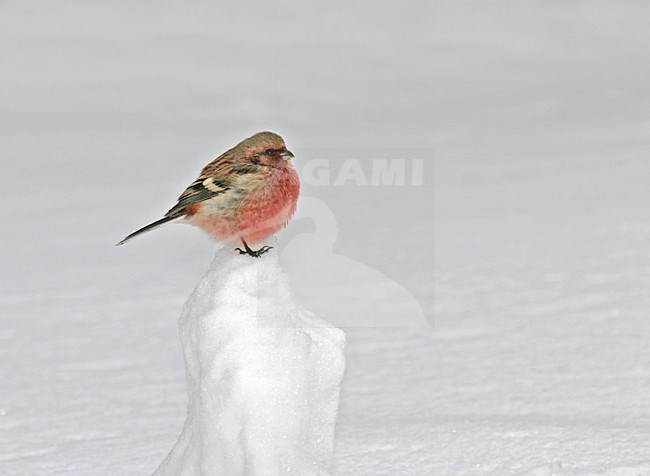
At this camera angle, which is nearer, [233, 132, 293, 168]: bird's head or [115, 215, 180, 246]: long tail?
[115, 215, 180, 246]: long tail

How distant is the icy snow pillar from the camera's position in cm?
304

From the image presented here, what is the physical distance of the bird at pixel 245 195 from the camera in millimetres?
3074

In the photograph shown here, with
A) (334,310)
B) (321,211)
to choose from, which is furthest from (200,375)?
(334,310)

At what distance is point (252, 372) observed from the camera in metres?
3.04

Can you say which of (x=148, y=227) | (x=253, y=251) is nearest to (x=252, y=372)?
(x=253, y=251)

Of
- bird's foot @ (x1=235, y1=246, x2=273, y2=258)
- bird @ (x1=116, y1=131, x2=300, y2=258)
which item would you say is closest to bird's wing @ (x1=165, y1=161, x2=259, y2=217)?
bird @ (x1=116, y1=131, x2=300, y2=258)

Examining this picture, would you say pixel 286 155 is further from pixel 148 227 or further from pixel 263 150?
pixel 148 227

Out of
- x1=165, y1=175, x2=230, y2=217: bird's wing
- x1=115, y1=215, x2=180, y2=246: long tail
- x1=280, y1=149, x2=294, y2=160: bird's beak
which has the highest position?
x1=280, y1=149, x2=294, y2=160: bird's beak

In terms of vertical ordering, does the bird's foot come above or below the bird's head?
below

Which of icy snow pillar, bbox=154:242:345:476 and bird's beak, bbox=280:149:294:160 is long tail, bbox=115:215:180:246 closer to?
icy snow pillar, bbox=154:242:345:476

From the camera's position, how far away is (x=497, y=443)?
4.47 m

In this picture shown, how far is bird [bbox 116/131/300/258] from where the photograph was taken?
3074mm

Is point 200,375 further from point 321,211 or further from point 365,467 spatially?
point 365,467

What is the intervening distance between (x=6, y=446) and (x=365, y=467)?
1707 millimetres
